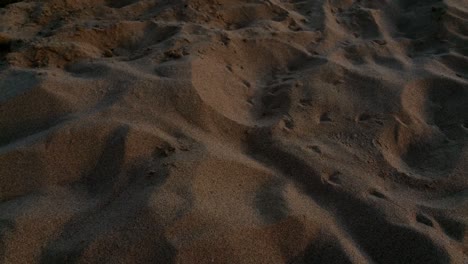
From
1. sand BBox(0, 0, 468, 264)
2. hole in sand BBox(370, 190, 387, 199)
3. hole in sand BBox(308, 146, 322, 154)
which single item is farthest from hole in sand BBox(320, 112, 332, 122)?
hole in sand BBox(370, 190, 387, 199)

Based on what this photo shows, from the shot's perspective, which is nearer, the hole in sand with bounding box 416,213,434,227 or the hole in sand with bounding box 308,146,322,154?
the hole in sand with bounding box 416,213,434,227

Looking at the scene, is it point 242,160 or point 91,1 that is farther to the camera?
point 91,1

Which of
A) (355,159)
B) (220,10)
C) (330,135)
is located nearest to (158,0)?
(220,10)

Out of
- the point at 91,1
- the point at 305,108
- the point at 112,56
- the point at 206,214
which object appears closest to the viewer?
the point at 206,214

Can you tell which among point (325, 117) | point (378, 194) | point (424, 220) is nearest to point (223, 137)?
point (325, 117)

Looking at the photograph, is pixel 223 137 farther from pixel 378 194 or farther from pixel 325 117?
pixel 378 194

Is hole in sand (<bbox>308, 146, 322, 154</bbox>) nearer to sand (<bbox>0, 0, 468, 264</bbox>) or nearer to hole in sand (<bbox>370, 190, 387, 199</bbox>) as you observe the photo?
sand (<bbox>0, 0, 468, 264</bbox>)

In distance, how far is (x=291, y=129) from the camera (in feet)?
6.15

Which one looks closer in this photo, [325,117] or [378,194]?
[378,194]

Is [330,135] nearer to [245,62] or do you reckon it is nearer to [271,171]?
[271,171]

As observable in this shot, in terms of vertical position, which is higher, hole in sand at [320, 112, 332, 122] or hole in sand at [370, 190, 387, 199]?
hole in sand at [370, 190, 387, 199]

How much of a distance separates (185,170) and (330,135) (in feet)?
2.21

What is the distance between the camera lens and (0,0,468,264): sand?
4.50 ft

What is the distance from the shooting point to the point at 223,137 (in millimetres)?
1789
